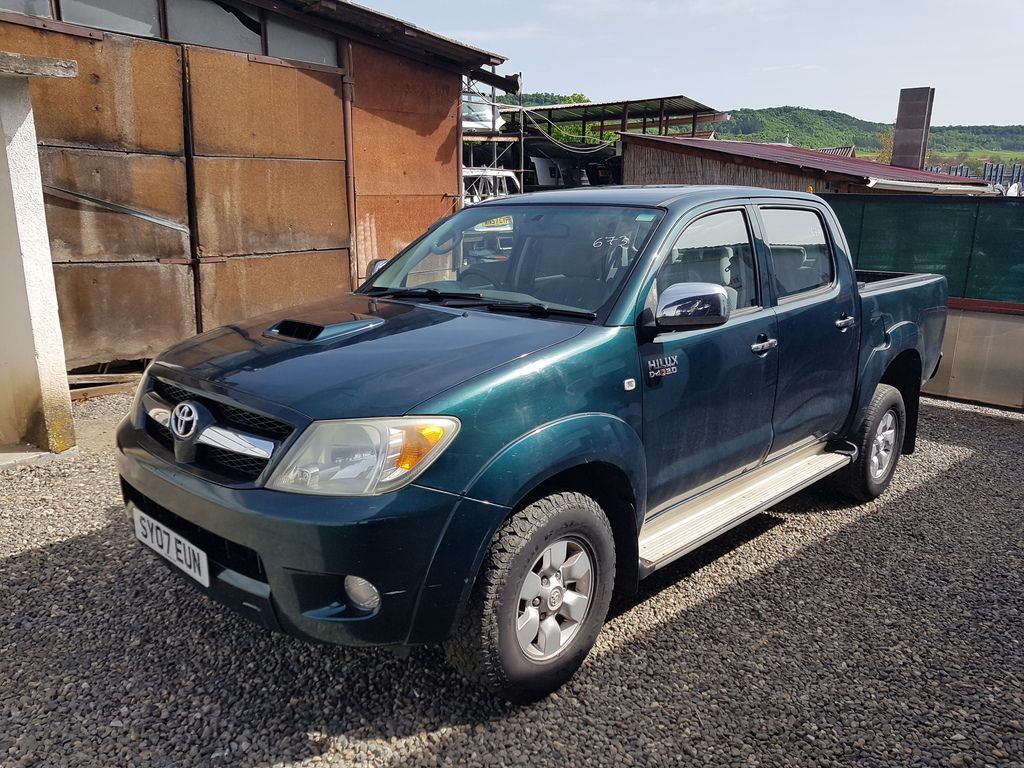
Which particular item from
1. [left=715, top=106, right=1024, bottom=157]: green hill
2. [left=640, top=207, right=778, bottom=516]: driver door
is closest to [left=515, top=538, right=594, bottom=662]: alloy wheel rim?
[left=640, top=207, right=778, bottom=516]: driver door

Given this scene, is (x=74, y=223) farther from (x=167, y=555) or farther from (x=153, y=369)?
(x=167, y=555)

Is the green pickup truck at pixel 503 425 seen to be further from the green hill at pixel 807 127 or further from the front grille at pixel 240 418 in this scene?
the green hill at pixel 807 127

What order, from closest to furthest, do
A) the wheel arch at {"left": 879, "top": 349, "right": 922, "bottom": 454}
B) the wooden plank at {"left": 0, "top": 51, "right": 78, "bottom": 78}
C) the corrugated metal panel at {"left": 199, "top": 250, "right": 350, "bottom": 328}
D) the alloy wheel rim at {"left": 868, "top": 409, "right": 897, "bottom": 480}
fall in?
the wooden plank at {"left": 0, "top": 51, "right": 78, "bottom": 78}, the alloy wheel rim at {"left": 868, "top": 409, "right": 897, "bottom": 480}, the wheel arch at {"left": 879, "top": 349, "right": 922, "bottom": 454}, the corrugated metal panel at {"left": 199, "top": 250, "right": 350, "bottom": 328}

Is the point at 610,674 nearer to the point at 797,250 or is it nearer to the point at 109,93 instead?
the point at 797,250

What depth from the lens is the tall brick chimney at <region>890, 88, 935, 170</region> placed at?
2597cm

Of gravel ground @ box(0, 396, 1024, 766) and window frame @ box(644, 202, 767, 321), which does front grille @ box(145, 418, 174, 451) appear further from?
window frame @ box(644, 202, 767, 321)

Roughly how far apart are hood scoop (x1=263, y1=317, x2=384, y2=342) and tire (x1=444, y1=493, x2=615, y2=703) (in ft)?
3.38

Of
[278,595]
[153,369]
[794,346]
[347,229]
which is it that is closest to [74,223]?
[347,229]

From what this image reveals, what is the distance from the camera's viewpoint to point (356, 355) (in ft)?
9.03

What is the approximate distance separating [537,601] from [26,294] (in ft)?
13.8

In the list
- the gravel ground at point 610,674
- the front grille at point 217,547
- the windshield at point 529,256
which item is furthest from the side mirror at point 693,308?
the front grille at point 217,547

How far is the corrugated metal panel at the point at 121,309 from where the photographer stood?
6.73 m

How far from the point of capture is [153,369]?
3.08 metres

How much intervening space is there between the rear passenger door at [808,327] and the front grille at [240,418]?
2461mm
